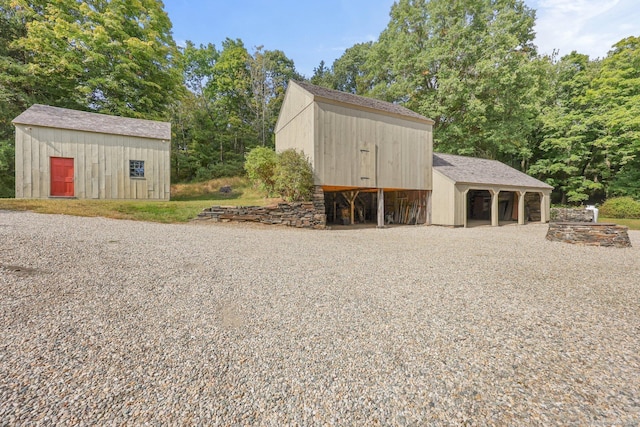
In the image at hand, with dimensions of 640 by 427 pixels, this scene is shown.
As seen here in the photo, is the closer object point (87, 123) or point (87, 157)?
point (87, 157)

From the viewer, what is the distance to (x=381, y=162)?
494 inches

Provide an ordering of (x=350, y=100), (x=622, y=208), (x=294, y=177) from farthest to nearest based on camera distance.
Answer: (x=622, y=208) < (x=350, y=100) < (x=294, y=177)

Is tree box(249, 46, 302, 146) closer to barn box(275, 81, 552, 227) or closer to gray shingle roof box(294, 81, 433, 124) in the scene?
barn box(275, 81, 552, 227)

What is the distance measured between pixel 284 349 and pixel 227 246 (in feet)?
14.3

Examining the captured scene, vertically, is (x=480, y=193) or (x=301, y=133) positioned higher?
(x=301, y=133)

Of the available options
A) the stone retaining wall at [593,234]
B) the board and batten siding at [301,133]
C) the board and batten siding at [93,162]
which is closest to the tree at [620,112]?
the stone retaining wall at [593,234]

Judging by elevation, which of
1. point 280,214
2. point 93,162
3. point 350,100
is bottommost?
point 280,214

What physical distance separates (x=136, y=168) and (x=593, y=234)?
19.1 metres

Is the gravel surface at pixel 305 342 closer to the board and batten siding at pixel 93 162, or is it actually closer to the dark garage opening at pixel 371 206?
the board and batten siding at pixel 93 162

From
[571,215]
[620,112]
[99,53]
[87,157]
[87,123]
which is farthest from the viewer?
[620,112]

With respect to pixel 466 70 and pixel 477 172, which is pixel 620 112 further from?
pixel 477 172

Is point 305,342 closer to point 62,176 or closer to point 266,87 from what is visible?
point 62,176

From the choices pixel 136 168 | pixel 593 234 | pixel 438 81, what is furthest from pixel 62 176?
pixel 438 81

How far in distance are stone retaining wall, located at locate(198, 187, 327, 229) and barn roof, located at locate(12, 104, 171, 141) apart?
289 inches
